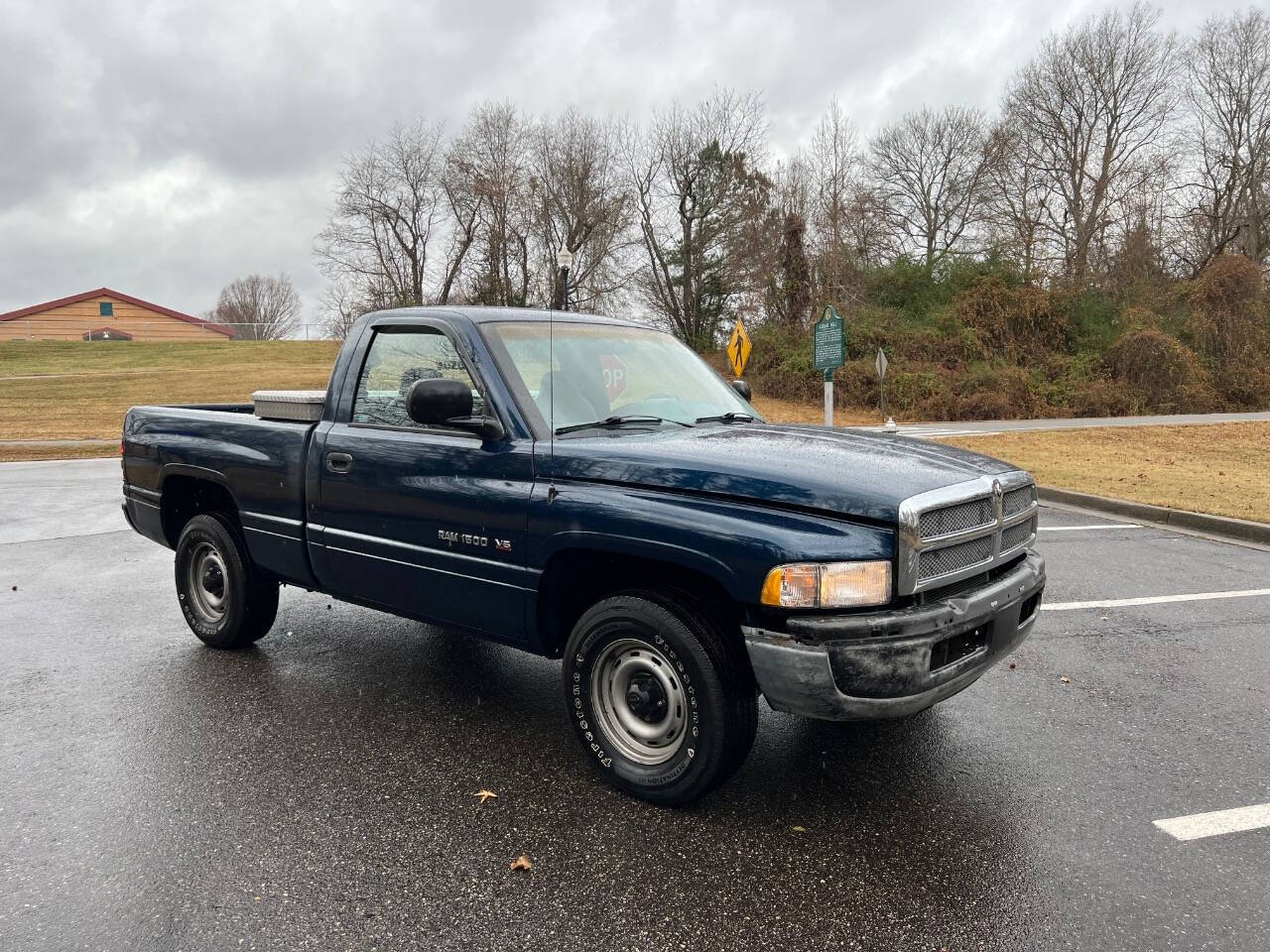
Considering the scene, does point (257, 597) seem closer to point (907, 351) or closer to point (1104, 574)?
point (1104, 574)

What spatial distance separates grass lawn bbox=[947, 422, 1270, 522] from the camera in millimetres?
11083

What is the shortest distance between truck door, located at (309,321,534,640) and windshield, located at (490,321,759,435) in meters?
0.25

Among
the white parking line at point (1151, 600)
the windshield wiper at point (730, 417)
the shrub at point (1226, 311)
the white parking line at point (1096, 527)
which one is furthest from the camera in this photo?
the shrub at point (1226, 311)

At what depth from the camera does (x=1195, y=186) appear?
34219mm

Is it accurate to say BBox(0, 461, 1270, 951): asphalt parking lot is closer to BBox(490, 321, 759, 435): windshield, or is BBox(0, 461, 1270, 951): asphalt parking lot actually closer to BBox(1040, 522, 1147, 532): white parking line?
BBox(490, 321, 759, 435): windshield

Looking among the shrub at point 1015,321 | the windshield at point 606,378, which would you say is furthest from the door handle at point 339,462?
the shrub at point 1015,321

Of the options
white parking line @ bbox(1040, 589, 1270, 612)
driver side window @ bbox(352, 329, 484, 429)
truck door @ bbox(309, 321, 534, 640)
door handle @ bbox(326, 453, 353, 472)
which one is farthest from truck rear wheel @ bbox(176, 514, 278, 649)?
white parking line @ bbox(1040, 589, 1270, 612)

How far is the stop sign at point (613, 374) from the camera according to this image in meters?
3.90

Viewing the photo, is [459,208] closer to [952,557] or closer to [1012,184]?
[1012,184]

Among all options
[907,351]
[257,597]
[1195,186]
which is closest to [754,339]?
[907,351]

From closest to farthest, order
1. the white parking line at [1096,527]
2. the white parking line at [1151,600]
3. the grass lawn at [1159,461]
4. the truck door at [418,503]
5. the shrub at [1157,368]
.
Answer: the truck door at [418,503] < the white parking line at [1151,600] < the white parking line at [1096,527] < the grass lawn at [1159,461] < the shrub at [1157,368]

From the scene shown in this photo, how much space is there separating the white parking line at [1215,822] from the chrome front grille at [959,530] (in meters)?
1.09

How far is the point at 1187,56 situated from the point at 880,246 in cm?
1474

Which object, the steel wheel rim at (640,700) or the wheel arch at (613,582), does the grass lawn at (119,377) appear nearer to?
the wheel arch at (613,582)
